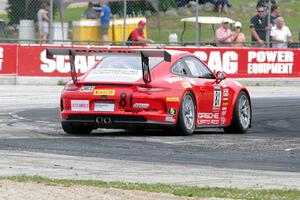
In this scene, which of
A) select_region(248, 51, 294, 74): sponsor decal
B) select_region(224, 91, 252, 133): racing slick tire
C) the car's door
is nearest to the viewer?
the car's door

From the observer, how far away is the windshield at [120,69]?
15852 mm

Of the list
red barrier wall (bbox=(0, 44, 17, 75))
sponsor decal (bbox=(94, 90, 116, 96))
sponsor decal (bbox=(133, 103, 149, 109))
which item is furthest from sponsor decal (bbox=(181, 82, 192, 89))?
red barrier wall (bbox=(0, 44, 17, 75))

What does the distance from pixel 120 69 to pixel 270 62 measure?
1595cm

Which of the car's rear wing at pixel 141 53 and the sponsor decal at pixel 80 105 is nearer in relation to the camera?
the car's rear wing at pixel 141 53

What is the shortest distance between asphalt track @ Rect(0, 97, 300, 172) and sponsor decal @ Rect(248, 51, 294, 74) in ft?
40.0

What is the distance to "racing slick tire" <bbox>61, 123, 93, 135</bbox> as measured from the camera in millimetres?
16156

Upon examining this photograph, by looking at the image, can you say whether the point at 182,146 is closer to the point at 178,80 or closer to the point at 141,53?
the point at 141,53

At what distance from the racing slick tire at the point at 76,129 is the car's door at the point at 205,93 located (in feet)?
5.62

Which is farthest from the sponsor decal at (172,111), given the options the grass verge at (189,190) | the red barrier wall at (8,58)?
the red barrier wall at (8,58)

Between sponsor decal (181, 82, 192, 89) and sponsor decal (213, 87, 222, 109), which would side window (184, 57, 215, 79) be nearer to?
sponsor decal (213, 87, 222, 109)

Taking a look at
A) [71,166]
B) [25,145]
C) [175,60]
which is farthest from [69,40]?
[71,166]

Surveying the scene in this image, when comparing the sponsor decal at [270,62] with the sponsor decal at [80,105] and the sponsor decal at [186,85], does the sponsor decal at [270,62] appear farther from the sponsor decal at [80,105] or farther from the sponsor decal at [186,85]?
the sponsor decal at [80,105]

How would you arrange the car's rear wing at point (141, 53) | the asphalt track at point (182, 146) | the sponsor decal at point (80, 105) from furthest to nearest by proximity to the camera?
the sponsor decal at point (80, 105) → the car's rear wing at point (141, 53) → the asphalt track at point (182, 146)

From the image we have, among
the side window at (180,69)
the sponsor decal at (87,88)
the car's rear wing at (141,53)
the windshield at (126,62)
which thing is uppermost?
the car's rear wing at (141,53)
